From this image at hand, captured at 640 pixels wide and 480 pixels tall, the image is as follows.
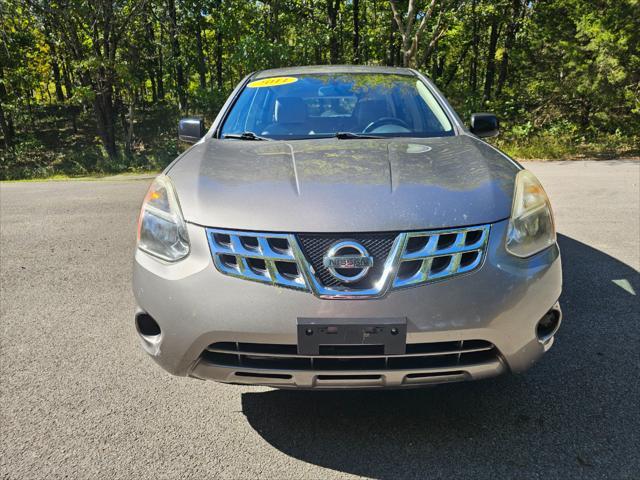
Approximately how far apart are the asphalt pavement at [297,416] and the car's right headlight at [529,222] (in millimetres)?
797

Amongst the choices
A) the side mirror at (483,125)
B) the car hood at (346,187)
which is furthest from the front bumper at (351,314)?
the side mirror at (483,125)

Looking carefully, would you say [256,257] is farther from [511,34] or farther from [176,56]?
[176,56]

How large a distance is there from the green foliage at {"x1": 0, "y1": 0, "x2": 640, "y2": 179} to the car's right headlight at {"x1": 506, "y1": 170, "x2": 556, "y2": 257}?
10899mm

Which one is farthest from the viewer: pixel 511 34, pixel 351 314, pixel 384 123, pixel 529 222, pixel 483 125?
pixel 511 34

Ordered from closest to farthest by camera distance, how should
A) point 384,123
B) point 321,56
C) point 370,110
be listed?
point 384,123
point 370,110
point 321,56

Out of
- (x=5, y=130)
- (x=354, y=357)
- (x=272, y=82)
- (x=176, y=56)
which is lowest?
(x=5, y=130)

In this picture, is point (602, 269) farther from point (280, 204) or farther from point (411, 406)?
point (280, 204)

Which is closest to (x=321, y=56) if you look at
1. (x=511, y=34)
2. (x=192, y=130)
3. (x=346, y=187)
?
(x=511, y=34)

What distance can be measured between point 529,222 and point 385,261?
65 centimetres

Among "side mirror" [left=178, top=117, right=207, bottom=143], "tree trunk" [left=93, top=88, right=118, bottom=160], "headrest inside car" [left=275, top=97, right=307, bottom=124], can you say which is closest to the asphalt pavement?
"side mirror" [left=178, top=117, right=207, bottom=143]

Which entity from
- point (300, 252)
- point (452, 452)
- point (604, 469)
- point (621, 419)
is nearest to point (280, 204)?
point (300, 252)

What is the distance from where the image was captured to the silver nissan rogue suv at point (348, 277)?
1.71m

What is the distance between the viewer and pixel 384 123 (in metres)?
3.04

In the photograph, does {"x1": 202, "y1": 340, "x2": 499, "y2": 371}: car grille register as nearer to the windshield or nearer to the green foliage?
the windshield
